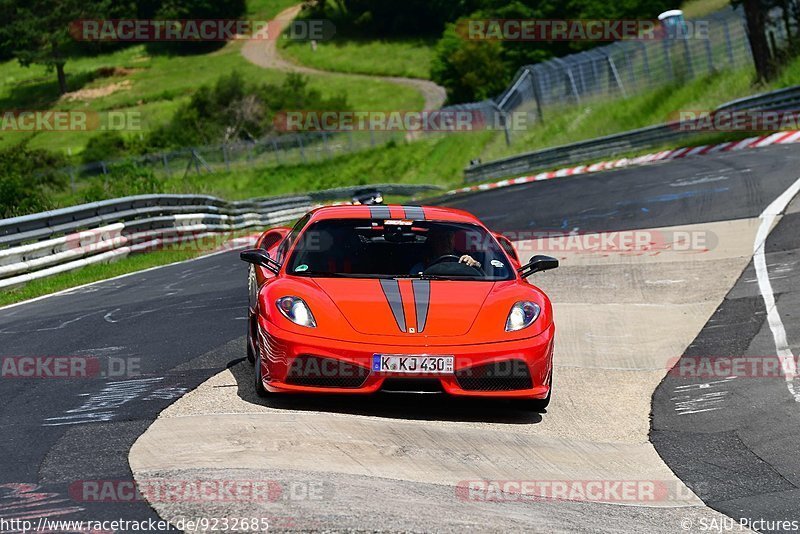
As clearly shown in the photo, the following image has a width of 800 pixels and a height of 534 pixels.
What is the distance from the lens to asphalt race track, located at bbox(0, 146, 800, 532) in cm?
557

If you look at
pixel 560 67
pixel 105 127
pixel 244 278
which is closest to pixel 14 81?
pixel 105 127

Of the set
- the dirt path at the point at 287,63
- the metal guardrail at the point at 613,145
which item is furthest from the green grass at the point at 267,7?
the metal guardrail at the point at 613,145

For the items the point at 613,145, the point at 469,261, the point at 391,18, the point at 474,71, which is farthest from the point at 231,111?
the point at 469,261

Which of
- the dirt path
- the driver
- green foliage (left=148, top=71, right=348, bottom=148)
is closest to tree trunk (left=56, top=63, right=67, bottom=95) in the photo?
green foliage (left=148, top=71, right=348, bottom=148)

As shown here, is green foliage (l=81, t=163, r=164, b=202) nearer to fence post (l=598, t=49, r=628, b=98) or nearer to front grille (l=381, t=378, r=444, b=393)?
fence post (l=598, t=49, r=628, b=98)

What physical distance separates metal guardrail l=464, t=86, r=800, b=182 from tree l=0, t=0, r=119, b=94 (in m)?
55.3

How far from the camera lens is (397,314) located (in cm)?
781

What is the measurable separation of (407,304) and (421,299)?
0.14 m

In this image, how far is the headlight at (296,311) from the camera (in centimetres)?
772

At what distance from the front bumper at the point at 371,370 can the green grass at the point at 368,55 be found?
88605mm

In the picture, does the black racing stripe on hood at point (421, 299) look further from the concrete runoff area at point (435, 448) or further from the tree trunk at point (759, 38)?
the tree trunk at point (759, 38)

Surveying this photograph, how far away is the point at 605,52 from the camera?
42.1 meters

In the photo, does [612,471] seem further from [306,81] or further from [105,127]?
[306,81]
